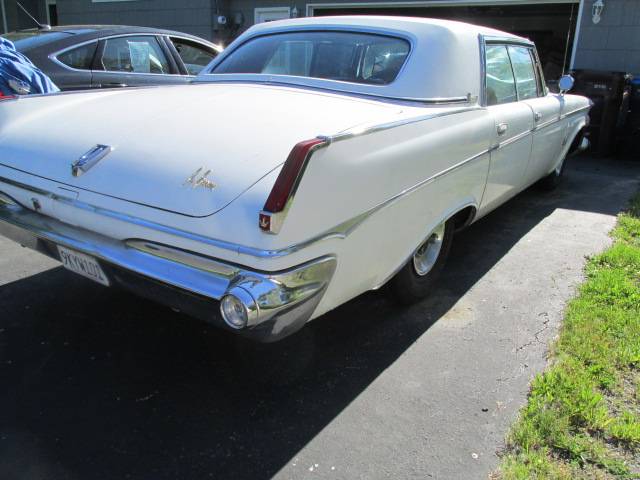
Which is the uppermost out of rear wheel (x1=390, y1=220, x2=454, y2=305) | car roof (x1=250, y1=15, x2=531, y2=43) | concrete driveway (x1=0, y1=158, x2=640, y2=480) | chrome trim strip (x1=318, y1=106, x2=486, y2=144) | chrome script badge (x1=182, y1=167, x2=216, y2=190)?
car roof (x1=250, y1=15, x2=531, y2=43)

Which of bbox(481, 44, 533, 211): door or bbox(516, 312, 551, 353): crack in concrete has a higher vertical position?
bbox(481, 44, 533, 211): door

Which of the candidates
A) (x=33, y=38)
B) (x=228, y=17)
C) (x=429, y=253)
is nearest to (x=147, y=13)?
(x=228, y=17)

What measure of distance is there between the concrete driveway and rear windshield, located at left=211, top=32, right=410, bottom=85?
4.54 feet

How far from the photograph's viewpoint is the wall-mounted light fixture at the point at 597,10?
29.4 ft

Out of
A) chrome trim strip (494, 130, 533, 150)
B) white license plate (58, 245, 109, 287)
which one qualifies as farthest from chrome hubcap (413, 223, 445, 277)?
white license plate (58, 245, 109, 287)

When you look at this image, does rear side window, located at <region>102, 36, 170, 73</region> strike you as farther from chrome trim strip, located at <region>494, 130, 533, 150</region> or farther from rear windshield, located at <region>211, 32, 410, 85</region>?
chrome trim strip, located at <region>494, 130, 533, 150</region>

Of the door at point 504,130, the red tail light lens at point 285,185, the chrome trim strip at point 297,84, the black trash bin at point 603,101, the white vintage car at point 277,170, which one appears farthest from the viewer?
the black trash bin at point 603,101

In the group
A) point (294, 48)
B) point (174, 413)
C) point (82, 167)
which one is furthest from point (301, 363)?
point (294, 48)

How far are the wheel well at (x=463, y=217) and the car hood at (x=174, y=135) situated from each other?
3.44 feet

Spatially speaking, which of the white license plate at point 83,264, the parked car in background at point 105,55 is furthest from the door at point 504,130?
the parked car in background at point 105,55

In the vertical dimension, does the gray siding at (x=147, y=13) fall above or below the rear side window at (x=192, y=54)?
above

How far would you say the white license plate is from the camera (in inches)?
93.8

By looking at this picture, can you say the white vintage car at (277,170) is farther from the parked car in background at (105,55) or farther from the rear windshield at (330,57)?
the parked car in background at (105,55)

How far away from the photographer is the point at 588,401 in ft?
8.06
